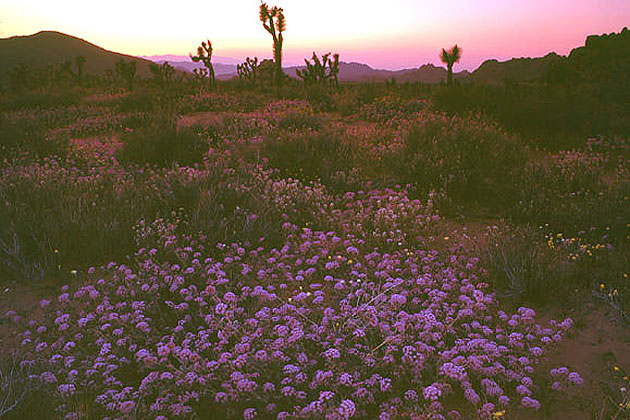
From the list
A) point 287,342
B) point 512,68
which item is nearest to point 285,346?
point 287,342

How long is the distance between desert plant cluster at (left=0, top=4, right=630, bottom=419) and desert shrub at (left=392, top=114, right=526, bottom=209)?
0.04 meters

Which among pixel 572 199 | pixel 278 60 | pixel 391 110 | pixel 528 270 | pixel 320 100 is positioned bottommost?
pixel 528 270

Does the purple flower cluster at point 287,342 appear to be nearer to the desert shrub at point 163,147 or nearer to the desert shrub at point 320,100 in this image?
the desert shrub at point 163,147

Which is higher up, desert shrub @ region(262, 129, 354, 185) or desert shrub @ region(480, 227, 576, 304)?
desert shrub @ region(262, 129, 354, 185)

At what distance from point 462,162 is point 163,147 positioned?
19.4 ft

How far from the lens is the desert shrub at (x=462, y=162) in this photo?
6.94 meters

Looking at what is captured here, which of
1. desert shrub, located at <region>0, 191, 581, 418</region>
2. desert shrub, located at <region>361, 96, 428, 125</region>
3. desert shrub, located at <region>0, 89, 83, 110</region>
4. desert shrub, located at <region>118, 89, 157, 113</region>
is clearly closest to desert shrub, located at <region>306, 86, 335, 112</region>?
desert shrub, located at <region>361, 96, 428, 125</region>

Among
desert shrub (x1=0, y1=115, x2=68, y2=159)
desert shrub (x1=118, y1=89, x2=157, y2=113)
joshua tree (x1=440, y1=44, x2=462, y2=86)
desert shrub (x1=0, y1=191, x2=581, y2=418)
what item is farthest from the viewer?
joshua tree (x1=440, y1=44, x2=462, y2=86)

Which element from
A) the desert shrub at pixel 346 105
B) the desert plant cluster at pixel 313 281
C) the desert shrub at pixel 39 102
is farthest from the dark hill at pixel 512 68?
the desert plant cluster at pixel 313 281

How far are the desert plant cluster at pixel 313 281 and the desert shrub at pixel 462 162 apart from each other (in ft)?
0.13

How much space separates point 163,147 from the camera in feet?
30.2

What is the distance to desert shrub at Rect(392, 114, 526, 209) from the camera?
6938mm

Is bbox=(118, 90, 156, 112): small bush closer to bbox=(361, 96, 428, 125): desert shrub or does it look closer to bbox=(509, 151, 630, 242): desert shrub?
bbox=(361, 96, 428, 125): desert shrub

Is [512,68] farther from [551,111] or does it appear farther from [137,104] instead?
[137,104]
